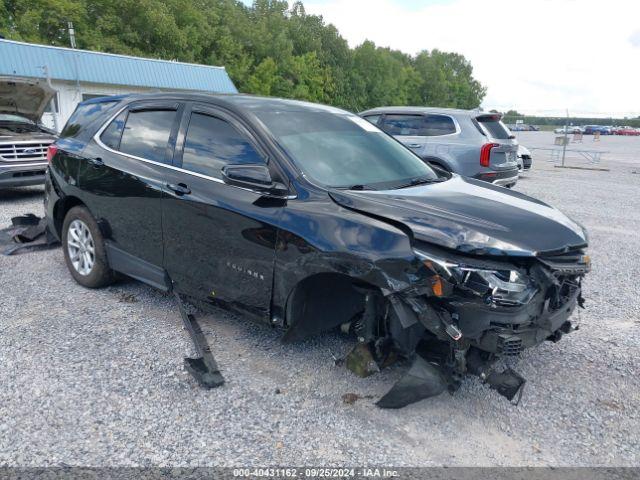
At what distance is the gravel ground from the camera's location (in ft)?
8.84

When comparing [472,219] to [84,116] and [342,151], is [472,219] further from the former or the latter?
[84,116]

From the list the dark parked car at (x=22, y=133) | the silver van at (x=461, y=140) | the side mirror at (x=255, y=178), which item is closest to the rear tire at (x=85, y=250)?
the side mirror at (x=255, y=178)

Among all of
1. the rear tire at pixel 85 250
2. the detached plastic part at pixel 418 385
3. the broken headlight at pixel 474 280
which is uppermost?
the broken headlight at pixel 474 280

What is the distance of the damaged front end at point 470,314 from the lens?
2756mm

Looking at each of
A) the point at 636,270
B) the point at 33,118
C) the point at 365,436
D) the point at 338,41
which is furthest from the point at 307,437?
the point at 338,41

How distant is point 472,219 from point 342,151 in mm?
1214

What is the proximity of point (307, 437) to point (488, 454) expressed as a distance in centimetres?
94

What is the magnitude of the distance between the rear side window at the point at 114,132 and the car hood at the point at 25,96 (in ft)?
17.6

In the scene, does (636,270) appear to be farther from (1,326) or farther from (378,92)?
(378,92)

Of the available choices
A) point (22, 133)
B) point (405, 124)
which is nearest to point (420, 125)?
point (405, 124)

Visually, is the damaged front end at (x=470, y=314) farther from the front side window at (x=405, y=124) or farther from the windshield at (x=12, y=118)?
the windshield at (x=12, y=118)

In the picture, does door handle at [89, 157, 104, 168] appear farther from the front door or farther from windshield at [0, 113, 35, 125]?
windshield at [0, 113, 35, 125]

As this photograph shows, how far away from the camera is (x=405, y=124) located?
33.8ft

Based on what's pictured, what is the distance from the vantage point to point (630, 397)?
3.30m
